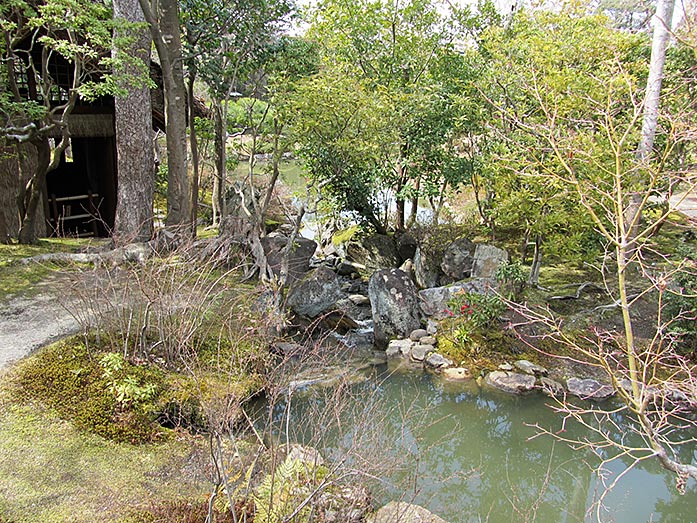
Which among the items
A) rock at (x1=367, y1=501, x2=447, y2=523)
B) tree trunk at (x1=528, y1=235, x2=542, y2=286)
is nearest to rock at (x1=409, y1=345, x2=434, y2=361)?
tree trunk at (x1=528, y1=235, x2=542, y2=286)

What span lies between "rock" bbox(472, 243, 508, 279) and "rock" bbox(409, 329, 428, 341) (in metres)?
1.70

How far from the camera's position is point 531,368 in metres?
8.34

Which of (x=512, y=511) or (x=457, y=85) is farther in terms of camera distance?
(x=457, y=85)

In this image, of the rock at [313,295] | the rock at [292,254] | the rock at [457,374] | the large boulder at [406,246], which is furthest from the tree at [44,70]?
the rock at [457,374]

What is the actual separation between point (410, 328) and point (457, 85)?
522 cm

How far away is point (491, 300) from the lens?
349 inches

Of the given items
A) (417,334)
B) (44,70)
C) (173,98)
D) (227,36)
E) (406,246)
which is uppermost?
(227,36)

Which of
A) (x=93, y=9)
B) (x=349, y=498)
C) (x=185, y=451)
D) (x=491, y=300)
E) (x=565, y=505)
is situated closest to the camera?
(x=349, y=498)

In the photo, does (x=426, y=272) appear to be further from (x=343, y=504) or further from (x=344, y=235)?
(x=343, y=504)

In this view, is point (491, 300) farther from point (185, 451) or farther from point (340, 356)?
point (185, 451)

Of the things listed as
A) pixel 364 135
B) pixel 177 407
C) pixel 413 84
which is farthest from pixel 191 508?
pixel 413 84

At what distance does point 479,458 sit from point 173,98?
8.46 meters

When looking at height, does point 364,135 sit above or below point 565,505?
above

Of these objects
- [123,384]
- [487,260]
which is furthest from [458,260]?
[123,384]
